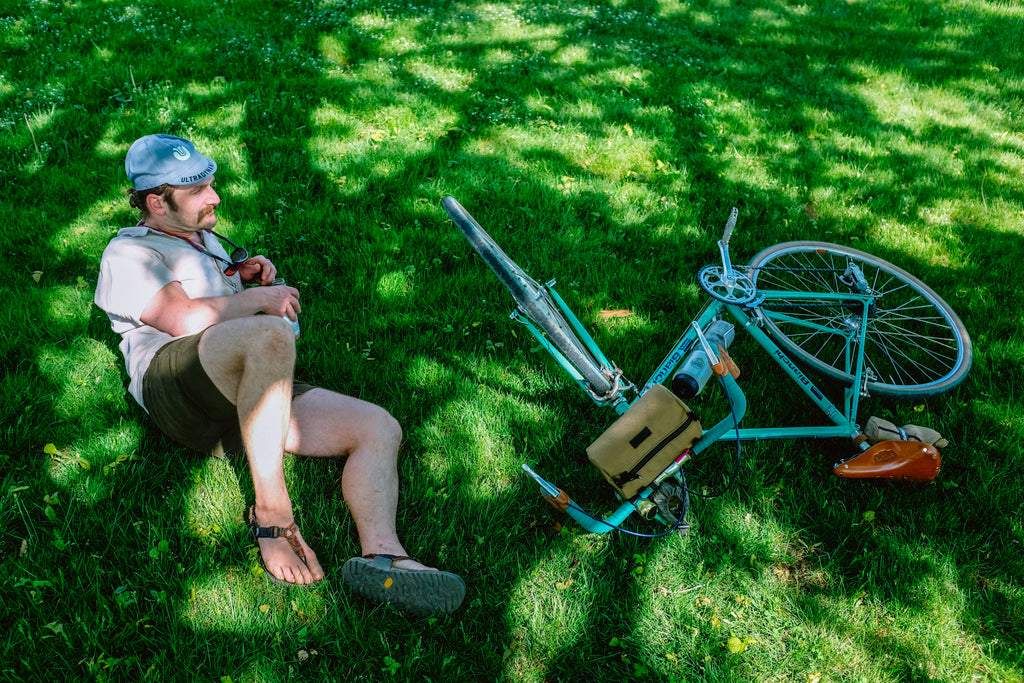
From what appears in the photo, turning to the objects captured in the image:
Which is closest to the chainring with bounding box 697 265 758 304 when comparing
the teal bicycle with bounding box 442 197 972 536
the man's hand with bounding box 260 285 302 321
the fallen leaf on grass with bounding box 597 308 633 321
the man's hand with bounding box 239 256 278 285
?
the teal bicycle with bounding box 442 197 972 536

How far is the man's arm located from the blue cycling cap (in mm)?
496

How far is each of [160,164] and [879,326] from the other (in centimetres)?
432

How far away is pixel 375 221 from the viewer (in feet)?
15.6

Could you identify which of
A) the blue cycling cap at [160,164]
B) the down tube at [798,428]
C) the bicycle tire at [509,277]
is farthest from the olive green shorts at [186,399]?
the down tube at [798,428]

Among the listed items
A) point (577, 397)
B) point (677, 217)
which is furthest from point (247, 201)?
point (677, 217)

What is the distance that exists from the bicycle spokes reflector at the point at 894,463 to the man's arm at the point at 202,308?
2.78 meters

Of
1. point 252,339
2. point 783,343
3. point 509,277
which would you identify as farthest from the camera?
point 783,343

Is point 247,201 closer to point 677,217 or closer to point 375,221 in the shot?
point 375,221

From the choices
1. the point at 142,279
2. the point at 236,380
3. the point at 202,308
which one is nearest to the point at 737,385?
the point at 236,380

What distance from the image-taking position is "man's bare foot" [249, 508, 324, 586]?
2676 millimetres

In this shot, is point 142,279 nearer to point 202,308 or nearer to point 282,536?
point 202,308

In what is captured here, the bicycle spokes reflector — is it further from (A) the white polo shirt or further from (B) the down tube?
(A) the white polo shirt

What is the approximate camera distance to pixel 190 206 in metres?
2.99

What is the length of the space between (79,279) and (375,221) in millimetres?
1888
